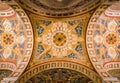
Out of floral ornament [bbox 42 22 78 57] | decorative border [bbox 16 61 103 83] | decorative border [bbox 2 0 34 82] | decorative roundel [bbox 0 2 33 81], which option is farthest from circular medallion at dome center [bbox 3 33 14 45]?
decorative border [bbox 16 61 103 83]

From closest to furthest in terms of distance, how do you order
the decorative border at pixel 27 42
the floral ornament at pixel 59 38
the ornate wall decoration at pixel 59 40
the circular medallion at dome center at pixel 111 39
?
1. the decorative border at pixel 27 42
2. the ornate wall decoration at pixel 59 40
3. the floral ornament at pixel 59 38
4. the circular medallion at dome center at pixel 111 39

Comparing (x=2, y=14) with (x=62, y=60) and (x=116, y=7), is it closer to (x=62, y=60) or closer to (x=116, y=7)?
(x=62, y=60)

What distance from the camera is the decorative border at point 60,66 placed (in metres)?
14.0

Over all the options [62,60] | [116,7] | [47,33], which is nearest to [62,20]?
[47,33]

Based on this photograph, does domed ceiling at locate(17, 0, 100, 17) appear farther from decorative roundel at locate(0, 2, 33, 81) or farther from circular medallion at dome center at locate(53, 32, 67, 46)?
circular medallion at dome center at locate(53, 32, 67, 46)

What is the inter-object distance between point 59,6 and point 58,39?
2.20m

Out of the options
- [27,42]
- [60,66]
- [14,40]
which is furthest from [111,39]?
[14,40]

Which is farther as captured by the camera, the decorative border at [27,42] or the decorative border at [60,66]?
the decorative border at [60,66]

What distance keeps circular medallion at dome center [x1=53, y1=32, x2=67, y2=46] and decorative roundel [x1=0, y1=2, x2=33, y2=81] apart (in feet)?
4.56

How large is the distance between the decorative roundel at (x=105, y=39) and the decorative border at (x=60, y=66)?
55cm

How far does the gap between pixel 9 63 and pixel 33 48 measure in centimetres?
169

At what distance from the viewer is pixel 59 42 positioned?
15.3 m

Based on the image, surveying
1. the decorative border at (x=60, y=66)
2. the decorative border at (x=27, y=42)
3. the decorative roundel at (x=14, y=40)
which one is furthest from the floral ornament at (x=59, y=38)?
the decorative roundel at (x=14, y=40)

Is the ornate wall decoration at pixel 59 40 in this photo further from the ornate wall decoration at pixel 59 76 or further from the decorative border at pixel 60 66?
the ornate wall decoration at pixel 59 76
